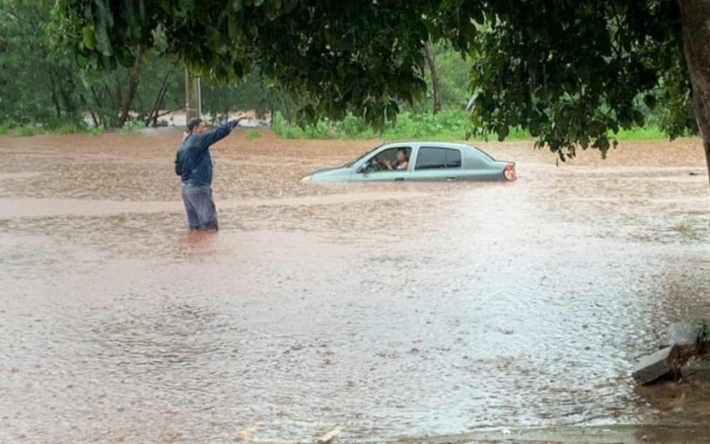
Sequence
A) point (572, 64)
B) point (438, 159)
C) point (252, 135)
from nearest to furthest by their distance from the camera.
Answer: point (572, 64) < point (438, 159) < point (252, 135)

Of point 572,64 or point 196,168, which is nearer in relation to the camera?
point 572,64

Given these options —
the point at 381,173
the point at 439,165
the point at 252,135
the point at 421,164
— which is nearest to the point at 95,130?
the point at 252,135

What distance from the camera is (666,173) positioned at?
2552 centimetres

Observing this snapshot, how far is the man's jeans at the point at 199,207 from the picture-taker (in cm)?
1543

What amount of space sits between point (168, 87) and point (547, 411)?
159 feet

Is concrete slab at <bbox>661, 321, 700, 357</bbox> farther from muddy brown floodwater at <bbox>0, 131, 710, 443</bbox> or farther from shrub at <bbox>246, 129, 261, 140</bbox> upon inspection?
shrub at <bbox>246, 129, 261, 140</bbox>

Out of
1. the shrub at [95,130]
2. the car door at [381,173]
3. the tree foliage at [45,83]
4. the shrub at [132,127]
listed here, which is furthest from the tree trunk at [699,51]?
the shrub at [95,130]

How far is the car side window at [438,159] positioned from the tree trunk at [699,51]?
50.7ft

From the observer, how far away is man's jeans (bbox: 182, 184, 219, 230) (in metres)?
15.4

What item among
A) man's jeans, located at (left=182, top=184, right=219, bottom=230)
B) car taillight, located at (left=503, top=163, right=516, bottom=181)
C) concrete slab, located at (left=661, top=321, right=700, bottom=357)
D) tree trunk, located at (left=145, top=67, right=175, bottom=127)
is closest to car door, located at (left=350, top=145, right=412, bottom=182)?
car taillight, located at (left=503, top=163, right=516, bottom=181)

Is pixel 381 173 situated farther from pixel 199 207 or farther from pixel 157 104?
pixel 157 104

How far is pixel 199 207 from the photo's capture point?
51.4ft

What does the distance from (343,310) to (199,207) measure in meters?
5.93

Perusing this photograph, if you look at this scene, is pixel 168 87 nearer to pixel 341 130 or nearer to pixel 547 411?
pixel 341 130
